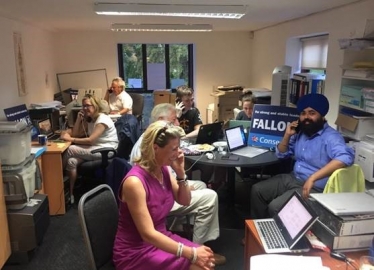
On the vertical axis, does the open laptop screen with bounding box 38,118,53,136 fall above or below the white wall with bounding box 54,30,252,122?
below

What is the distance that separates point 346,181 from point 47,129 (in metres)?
3.31

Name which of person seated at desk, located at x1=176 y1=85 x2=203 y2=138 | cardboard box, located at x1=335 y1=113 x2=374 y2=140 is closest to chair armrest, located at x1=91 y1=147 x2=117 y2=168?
person seated at desk, located at x1=176 y1=85 x2=203 y2=138

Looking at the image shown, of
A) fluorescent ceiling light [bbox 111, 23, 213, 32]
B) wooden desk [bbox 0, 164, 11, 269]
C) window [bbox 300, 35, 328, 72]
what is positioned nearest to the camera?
wooden desk [bbox 0, 164, 11, 269]

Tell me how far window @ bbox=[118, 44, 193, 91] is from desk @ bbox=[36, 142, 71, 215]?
3954mm

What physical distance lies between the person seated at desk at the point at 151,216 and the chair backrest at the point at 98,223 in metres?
0.05

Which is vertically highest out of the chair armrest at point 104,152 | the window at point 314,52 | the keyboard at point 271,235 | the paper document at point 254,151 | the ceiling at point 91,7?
the ceiling at point 91,7

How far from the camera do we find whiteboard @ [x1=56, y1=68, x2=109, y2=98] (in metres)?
6.66

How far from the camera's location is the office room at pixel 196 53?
333 cm

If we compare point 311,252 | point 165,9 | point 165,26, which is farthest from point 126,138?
point 165,26

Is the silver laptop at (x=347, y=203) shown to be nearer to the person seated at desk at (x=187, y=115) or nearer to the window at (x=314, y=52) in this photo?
the person seated at desk at (x=187, y=115)

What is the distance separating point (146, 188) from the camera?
162cm

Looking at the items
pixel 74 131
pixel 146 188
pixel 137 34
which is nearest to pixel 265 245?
pixel 146 188

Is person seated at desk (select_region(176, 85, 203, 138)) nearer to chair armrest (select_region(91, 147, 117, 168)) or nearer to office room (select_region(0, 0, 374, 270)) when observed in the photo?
chair armrest (select_region(91, 147, 117, 168))

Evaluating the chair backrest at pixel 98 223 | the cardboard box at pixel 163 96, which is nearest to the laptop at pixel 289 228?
the chair backrest at pixel 98 223
